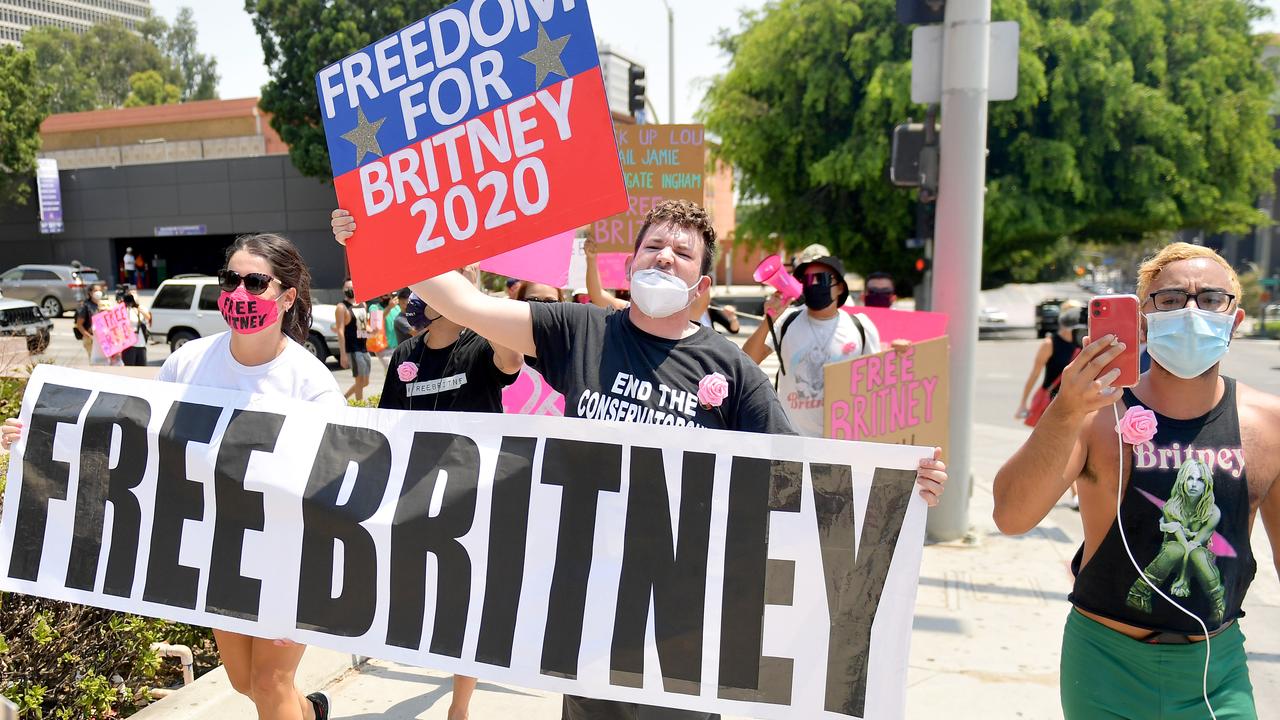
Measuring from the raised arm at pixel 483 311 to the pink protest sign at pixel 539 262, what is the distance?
109 cm

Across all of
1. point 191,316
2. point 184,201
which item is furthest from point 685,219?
point 184,201

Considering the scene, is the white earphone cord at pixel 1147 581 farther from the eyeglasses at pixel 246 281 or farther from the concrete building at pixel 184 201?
the concrete building at pixel 184 201

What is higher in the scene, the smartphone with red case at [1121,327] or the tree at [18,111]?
the tree at [18,111]

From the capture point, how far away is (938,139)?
264 inches

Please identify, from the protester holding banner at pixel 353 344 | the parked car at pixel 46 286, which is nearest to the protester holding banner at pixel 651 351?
the protester holding banner at pixel 353 344

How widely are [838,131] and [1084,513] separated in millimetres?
23825

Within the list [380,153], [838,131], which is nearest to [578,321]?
[380,153]

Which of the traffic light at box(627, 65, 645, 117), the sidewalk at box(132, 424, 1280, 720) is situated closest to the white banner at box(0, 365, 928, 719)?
the sidewalk at box(132, 424, 1280, 720)

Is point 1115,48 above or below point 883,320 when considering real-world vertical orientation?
above

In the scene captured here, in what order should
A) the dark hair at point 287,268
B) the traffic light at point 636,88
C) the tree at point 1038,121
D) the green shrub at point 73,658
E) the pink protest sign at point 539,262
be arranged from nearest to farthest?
the dark hair at point 287,268 → the green shrub at point 73,658 → the pink protest sign at point 539,262 → the traffic light at point 636,88 → the tree at point 1038,121

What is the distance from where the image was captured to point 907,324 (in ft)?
19.2

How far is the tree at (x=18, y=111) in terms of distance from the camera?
116ft

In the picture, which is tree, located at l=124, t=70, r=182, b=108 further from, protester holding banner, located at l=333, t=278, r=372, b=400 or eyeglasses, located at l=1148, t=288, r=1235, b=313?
eyeglasses, located at l=1148, t=288, r=1235, b=313

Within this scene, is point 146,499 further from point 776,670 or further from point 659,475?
point 776,670
